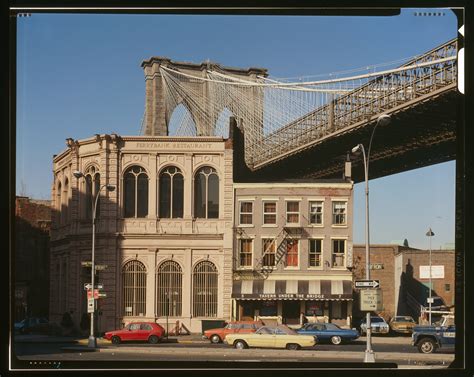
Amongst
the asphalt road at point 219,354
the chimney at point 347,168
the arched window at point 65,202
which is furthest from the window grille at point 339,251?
the arched window at point 65,202

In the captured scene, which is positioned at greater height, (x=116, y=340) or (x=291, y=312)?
(x=291, y=312)

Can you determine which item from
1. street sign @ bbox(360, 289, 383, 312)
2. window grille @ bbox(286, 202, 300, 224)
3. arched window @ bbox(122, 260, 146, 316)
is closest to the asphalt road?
street sign @ bbox(360, 289, 383, 312)

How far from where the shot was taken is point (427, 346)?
8.12m

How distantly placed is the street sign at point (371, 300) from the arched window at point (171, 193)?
2.42m

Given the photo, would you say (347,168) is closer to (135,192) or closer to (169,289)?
(135,192)

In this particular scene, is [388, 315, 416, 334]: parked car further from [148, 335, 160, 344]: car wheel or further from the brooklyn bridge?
[148, 335, 160, 344]: car wheel

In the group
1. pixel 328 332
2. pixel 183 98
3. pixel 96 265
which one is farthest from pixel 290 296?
pixel 183 98

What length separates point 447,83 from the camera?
345 inches

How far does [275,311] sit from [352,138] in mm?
2366

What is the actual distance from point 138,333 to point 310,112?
12.0ft

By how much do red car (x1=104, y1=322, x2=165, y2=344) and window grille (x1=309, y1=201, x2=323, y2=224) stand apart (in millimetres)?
2305

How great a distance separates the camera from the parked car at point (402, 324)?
9188 millimetres

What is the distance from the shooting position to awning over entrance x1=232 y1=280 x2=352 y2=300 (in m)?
9.68

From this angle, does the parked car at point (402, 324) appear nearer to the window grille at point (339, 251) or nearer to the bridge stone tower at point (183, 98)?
the window grille at point (339, 251)
